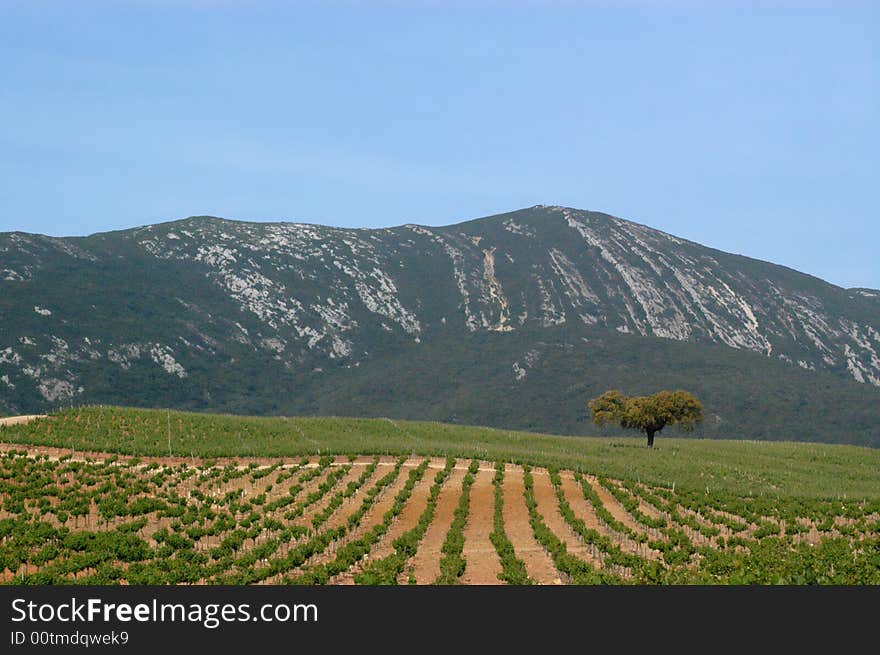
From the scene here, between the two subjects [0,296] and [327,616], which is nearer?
[327,616]

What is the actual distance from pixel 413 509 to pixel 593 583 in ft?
66.0

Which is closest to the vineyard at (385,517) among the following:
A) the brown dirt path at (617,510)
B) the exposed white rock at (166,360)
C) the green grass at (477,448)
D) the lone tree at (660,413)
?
the brown dirt path at (617,510)

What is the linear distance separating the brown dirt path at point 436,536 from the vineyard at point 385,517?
21 centimetres

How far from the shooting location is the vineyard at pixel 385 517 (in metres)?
31.4

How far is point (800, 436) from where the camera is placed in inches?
6083

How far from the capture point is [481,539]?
130 feet

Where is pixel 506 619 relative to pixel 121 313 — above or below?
below

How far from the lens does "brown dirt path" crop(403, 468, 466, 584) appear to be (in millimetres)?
32406

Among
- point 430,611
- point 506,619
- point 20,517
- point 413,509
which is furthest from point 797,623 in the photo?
point 20,517

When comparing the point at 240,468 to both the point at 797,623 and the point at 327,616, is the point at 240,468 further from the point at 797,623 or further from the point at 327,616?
the point at 797,623

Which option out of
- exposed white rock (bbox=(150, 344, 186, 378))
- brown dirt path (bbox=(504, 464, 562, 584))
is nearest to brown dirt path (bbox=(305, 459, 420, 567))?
brown dirt path (bbox=(504, 464, 562, 584))

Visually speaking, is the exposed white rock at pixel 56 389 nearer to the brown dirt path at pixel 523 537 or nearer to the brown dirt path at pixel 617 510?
the brown dirt path at pixel 523 537

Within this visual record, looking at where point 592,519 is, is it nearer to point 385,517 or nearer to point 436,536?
point 436,536

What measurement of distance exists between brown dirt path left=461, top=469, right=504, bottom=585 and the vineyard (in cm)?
14
